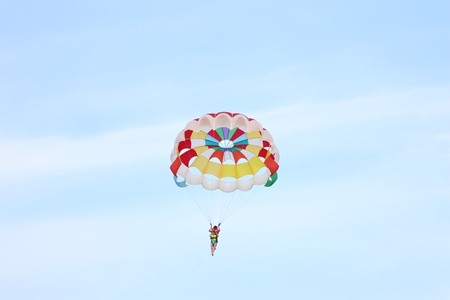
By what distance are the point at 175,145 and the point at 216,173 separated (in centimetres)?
251

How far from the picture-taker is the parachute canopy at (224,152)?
61.2m

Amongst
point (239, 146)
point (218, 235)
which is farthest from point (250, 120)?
point (218, 235)

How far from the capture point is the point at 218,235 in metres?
61.8

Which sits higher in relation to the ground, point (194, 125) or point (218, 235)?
point (194, 125)

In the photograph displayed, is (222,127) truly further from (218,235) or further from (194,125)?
(218,235)

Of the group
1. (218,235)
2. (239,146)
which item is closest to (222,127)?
(239,146)

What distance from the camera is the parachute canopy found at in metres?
61.2

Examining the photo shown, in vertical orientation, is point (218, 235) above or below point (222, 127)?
below

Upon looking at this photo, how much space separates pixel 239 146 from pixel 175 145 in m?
3.24

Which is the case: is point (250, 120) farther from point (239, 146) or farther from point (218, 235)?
point (218, 235)

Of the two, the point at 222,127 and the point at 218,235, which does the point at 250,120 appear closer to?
the point at 222,127

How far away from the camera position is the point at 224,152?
6188 cm

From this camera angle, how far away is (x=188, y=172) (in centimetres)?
6153

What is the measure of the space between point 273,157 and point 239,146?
179 centimetres
